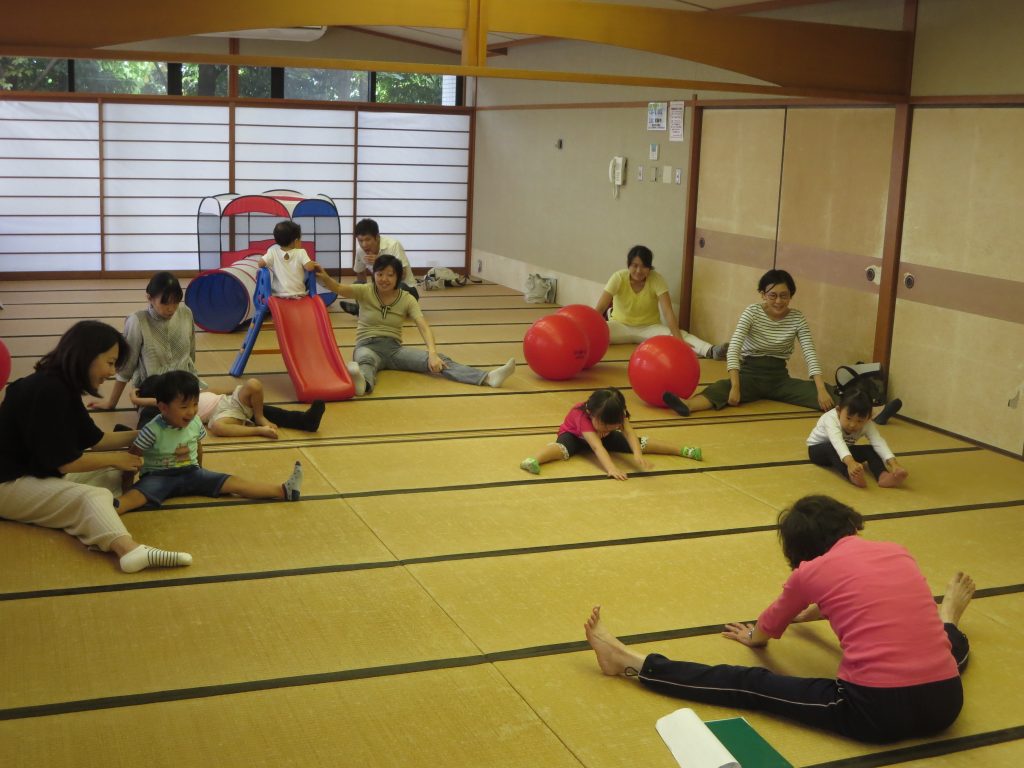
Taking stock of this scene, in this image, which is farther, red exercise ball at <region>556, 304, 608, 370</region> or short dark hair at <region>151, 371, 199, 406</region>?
red exercise ball at <region>556, 304, 608, 370</region>

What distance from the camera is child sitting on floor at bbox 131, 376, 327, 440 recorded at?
5.38 m

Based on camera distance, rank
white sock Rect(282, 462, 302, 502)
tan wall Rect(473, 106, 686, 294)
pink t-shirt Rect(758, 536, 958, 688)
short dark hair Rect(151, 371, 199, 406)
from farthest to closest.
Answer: tan wall Rect(473, 106, 686, 294) → white sock Rect(282, 462, 302, 502) → short dark hair Rect(151, 371, 199, 406) → pink t-shirt Rect(758, 536, 958, 688)

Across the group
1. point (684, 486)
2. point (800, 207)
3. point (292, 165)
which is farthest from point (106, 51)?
point (292, 165)

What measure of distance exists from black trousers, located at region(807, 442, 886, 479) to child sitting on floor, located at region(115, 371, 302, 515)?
8.12 feet

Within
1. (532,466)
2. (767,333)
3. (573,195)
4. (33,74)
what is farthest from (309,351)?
(33,74)

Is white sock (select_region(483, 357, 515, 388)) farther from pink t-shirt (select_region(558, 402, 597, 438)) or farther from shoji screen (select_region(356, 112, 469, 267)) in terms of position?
shoji screen (select_region(356, 112, 469, 267))

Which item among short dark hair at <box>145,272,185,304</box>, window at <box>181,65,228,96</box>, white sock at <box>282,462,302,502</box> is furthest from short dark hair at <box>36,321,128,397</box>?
window at <box>181,65,228,96</box>

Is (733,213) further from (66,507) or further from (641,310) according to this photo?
(66,507)

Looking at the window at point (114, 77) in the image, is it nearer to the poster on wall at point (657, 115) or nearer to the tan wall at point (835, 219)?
the poster on wall at point (657, 115)

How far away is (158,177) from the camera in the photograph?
432 inches

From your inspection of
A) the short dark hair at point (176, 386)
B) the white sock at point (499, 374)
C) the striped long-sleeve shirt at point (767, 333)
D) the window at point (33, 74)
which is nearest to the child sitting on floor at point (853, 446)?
the striped long-sleeve shirt at point (767, 333)

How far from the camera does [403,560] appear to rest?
13.0 feet

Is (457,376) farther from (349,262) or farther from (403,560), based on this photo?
(349,262)

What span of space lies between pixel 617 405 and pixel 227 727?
2664 mm
